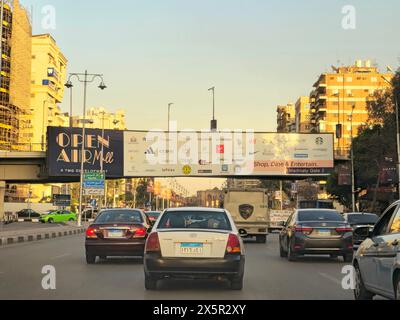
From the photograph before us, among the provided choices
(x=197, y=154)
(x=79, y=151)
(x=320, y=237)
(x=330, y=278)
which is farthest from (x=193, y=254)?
(x=79, y=151)

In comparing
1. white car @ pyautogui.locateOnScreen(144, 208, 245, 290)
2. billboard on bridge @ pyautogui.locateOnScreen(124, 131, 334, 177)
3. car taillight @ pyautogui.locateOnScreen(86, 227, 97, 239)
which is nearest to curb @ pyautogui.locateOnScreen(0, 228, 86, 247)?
car taillight @ pyautogui.locateOnScreen(86, 227, 97, 239)

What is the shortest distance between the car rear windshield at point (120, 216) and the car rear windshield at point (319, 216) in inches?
189

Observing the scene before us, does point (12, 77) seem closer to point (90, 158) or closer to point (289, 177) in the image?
point (90, 158)

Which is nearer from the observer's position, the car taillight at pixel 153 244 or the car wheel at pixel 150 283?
the car taillight at pixel 153 244

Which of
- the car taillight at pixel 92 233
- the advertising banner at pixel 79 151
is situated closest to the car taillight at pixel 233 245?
the car taillight at pixel 92 233

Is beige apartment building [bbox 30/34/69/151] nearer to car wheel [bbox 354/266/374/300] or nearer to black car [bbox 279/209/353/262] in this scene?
black car [bbox 279/209/353/262]

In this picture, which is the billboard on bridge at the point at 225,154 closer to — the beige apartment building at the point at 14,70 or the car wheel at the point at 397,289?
the car wheel at the point at 397,289

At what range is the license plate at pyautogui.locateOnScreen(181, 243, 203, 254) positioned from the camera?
11.0 m

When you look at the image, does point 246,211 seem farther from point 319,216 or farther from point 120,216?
point 120,216

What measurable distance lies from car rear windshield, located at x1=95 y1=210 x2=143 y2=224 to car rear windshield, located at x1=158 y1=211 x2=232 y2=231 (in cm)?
A: 610

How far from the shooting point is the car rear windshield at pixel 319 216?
61.5 feet

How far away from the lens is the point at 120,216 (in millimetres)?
18312
